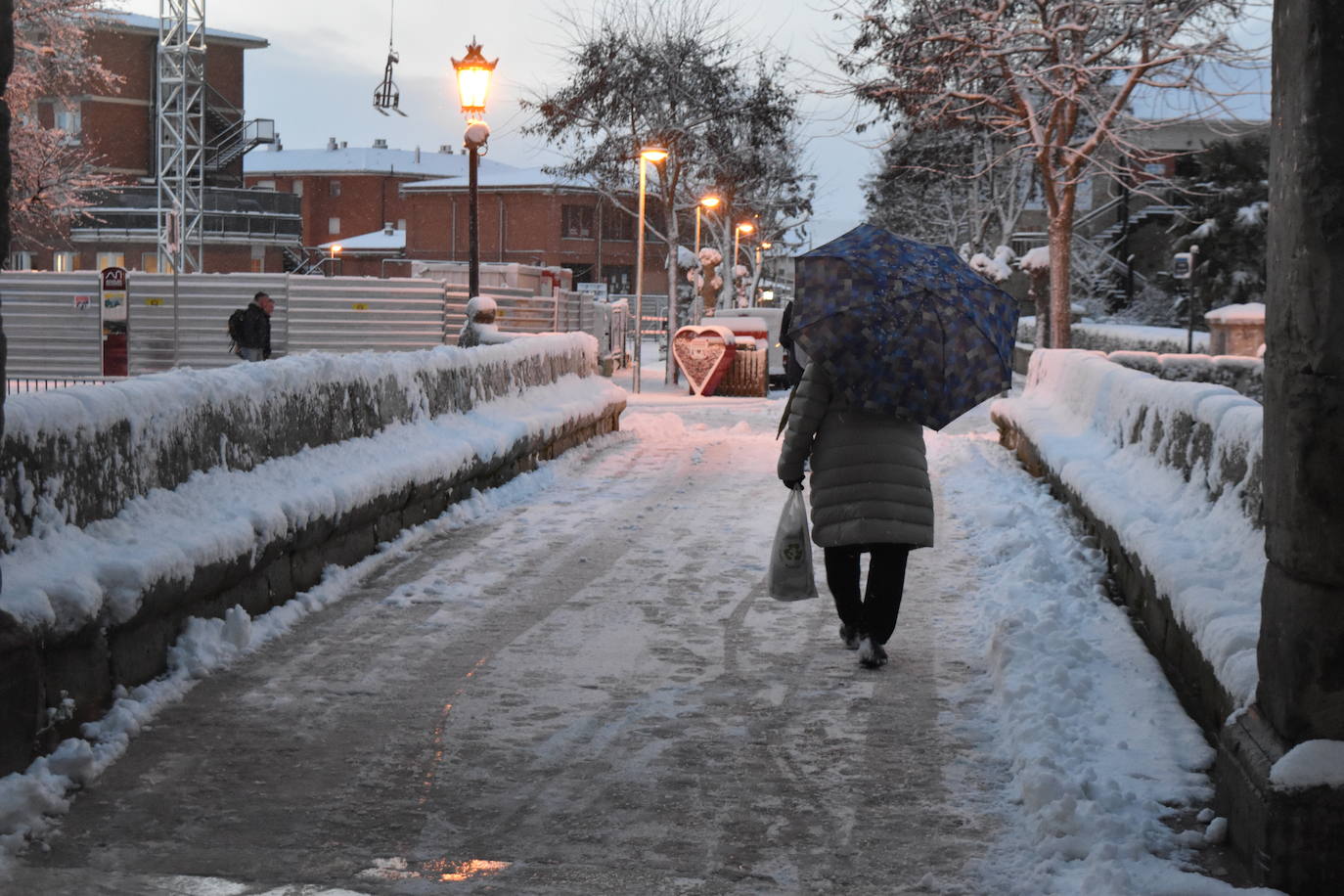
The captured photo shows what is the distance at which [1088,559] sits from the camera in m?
9.00

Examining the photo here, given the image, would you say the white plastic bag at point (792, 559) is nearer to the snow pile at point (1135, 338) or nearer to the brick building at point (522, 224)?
the snow pile at point (1135, 338)

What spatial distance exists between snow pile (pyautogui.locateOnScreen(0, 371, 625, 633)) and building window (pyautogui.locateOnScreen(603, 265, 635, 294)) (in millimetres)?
67689

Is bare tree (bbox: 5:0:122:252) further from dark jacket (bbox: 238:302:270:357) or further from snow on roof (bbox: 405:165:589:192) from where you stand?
snow on roof (bbox: 405:165:589:192)

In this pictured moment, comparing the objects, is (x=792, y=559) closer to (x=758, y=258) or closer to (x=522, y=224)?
(x=758, y=258)

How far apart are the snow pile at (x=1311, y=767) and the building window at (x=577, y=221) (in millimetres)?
73451

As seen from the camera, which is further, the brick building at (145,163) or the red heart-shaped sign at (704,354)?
the brick building at (145,163)

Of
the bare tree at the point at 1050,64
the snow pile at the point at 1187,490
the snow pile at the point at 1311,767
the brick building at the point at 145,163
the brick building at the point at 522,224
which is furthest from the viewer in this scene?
the brick building at the point at 522,224

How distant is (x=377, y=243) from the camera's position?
266 ft

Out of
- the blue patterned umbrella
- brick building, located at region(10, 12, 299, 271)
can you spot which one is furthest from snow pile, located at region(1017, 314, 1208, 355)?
brick building, located at region(10, 12, 299, 271)

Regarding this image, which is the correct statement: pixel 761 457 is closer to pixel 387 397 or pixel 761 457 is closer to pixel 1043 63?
pixel 387 397

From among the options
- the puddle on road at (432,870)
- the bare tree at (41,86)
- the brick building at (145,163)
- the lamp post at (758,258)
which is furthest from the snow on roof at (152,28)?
the puddle on road at (432,870)

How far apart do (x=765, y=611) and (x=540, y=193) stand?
69.1 m

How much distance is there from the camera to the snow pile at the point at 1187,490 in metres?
5.32

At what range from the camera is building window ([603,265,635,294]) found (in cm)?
7888
